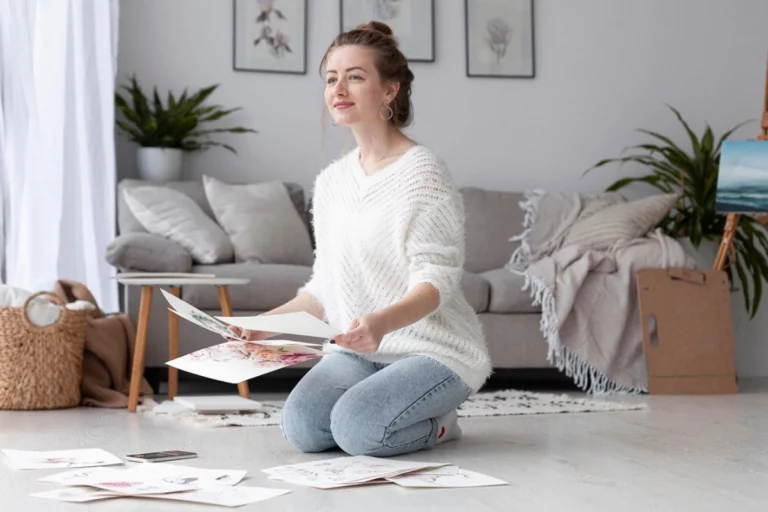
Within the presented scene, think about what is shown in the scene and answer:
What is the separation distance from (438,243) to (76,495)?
900 mm

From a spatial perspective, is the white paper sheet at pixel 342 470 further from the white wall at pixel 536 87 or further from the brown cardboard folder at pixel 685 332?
the white wall at pixel 536 87

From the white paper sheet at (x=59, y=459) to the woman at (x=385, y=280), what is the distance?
1.33 feet

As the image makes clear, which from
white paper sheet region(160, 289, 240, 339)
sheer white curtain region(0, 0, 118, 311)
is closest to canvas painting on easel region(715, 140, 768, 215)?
sheer white curtain region(0, 0, 118, 311)

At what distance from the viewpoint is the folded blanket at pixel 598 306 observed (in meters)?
4.04

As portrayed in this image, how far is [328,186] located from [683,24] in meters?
3.38

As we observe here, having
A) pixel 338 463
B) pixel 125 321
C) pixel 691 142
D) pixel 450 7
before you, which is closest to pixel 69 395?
pixel 125 321

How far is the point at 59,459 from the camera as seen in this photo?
2.20m

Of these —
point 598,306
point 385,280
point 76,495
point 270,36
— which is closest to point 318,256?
point 385,280

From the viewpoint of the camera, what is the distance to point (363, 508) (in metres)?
1.74

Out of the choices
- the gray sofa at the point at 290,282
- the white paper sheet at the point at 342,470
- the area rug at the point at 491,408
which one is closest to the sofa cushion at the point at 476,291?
the gray sofa at the point at 290,282

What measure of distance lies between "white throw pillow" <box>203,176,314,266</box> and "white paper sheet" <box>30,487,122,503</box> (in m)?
2.38

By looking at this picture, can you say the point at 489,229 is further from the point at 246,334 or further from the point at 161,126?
the point at 246,334

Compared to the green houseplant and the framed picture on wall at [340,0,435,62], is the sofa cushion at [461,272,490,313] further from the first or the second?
the framed picture on wall at [340,0,435,62]

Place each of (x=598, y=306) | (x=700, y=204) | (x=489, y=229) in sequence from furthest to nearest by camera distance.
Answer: (x=700, y=204) < (x=489, y=229) < (x=598, y=306)
